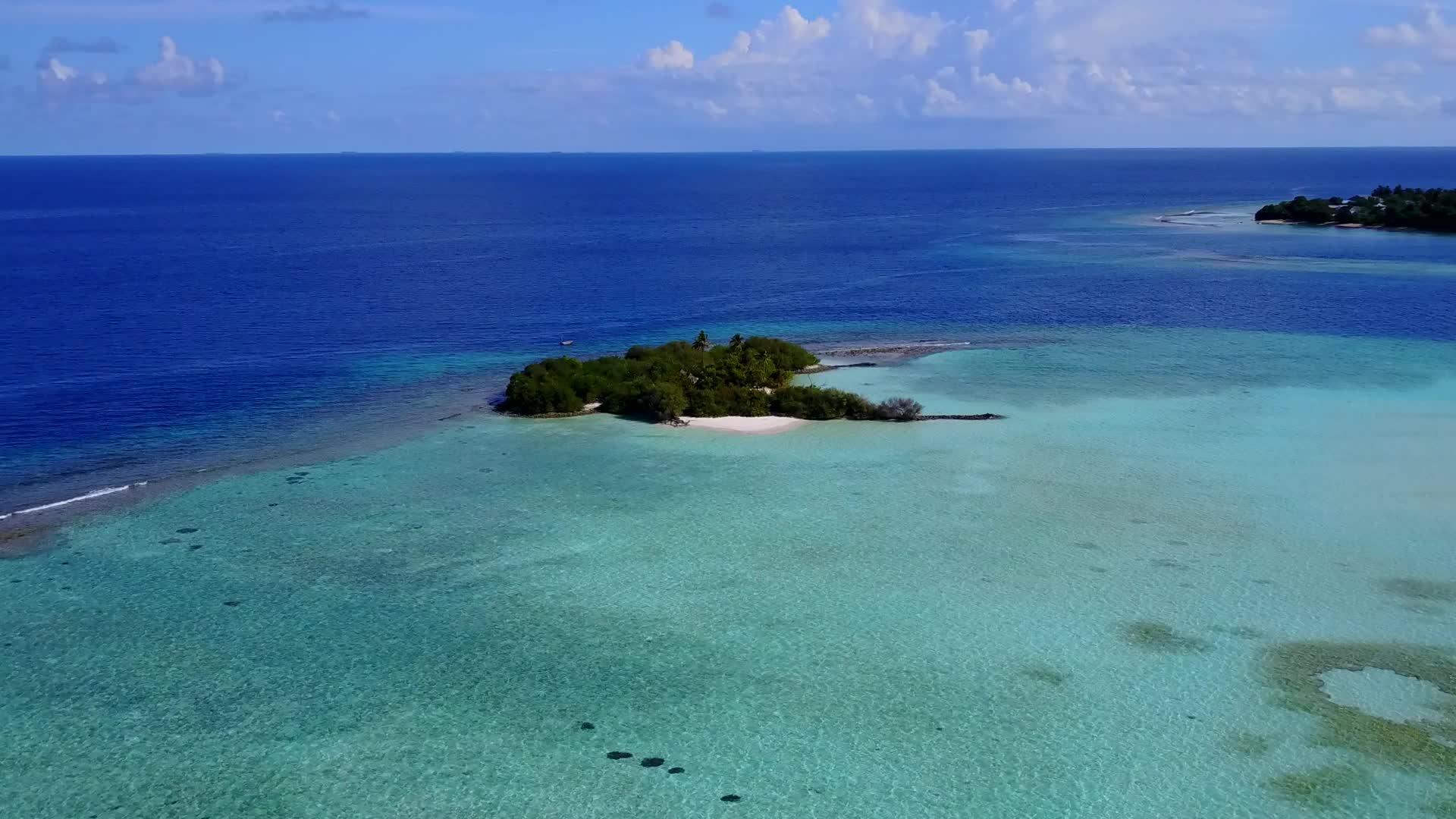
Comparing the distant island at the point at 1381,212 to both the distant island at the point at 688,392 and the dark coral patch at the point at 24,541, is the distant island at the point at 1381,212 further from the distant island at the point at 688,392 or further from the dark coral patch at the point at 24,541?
the dark coral patch at the point at 24,541

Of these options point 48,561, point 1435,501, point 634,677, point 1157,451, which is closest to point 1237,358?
point 1157,451

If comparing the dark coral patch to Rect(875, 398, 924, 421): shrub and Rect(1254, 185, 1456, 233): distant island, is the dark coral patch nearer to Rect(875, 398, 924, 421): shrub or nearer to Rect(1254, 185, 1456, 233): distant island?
Rect(875, 398, 924, 421): shrub

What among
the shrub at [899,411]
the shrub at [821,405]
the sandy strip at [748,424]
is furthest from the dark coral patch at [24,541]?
the shrub at [899,411]

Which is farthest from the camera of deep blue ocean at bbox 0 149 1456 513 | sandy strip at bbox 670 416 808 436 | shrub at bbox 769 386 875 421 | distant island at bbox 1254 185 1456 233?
distant island at bbox 1254 185 1456 233

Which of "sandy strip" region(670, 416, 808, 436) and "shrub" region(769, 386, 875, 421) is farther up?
"shrub" region(769, 386, 875, 421)

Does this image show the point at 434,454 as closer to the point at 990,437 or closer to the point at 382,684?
the point at 382,684

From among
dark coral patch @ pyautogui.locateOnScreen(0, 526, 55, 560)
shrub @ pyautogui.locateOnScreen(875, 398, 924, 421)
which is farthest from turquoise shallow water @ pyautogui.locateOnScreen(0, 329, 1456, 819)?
shrub @ pyautogui.locateOnScreen(875, 398, 924, 421)
